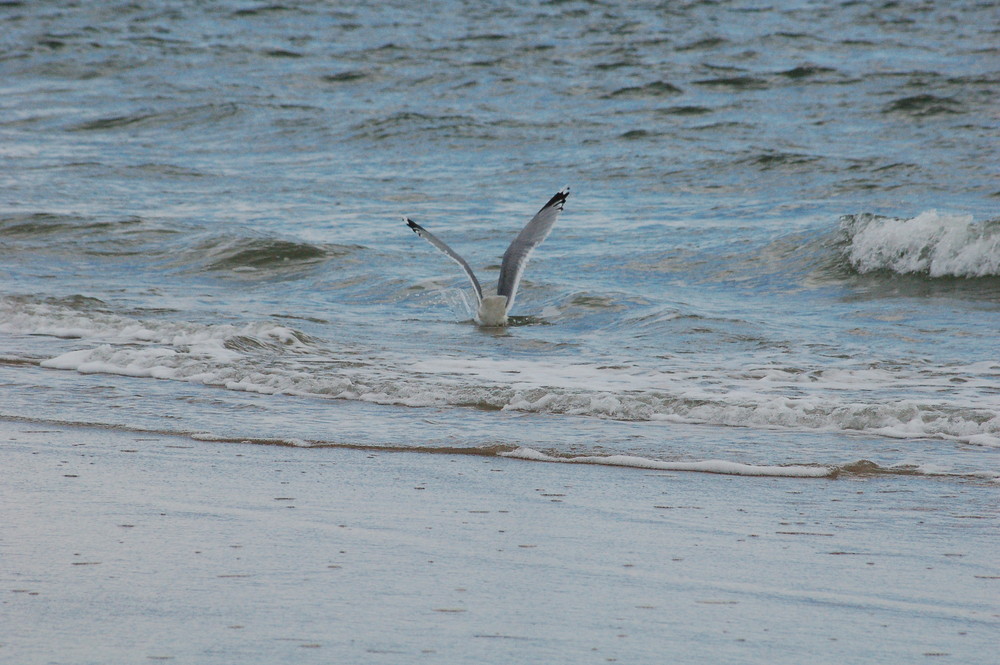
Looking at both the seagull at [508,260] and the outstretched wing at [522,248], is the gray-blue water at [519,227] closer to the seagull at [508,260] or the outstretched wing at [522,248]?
the seagull at [508,260]

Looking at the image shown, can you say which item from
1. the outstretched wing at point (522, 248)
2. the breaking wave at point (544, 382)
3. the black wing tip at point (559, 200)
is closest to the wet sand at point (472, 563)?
the breaking wave at point (544, 382)

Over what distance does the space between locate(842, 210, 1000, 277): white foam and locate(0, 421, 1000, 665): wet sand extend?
5.36 m

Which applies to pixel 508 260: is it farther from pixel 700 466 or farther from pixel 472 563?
pixel 472 563

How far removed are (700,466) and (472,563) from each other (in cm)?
147

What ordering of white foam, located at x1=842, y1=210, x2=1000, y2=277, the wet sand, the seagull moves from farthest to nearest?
1. white foam, located at x1=842, y1=210, x2=1000, y2=277
2. the seagull
3. the wet sand

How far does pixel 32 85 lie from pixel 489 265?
13399 millimetres

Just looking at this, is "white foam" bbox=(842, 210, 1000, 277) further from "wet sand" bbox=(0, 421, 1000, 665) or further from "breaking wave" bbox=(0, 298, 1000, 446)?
"wet sand" bbox=(0, 421, 1000, 665)

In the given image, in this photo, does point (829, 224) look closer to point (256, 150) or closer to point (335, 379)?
point (335, 379)

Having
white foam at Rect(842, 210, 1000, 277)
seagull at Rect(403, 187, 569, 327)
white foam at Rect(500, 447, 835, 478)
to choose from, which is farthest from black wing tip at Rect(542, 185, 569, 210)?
white foam at Rect(500, 447, 835, 478)

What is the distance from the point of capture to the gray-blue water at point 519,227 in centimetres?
523

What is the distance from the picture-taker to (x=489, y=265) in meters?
10.0

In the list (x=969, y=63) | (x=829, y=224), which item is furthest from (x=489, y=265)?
(x=969, y=63)

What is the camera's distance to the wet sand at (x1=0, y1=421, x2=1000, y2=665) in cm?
248

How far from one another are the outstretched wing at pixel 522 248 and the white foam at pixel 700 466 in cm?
348
